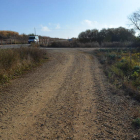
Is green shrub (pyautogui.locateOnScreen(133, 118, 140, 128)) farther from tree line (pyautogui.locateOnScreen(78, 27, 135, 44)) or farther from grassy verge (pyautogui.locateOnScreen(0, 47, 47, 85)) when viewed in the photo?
tree line (pyautogui.locateOnScreen(78, 27, 135, 44))

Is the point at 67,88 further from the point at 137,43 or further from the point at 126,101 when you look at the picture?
the point at 137,43

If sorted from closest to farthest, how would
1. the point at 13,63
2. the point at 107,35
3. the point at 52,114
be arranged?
1. the point at 52,114
2. the point at 13,63
3. the point at 107,35

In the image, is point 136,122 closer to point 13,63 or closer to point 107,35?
point 13,63

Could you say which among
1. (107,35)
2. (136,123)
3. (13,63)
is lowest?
(136,123)

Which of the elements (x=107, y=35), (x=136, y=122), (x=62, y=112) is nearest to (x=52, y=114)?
(x=62, y=112)

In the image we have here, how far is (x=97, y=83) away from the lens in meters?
7.00

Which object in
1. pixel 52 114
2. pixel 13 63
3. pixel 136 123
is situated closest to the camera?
pixel 136 123

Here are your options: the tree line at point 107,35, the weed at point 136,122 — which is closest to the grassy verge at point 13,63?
the weed at point 136,122

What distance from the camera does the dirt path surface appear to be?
343 centimetres

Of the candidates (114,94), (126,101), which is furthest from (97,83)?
(126,101)

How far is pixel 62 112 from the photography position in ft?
14.2

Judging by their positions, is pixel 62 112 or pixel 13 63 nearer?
pixel 62 112

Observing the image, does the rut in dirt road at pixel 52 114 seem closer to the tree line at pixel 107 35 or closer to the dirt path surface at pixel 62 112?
the dirt path surface at pixel 62 112

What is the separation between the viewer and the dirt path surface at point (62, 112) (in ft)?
11.2
